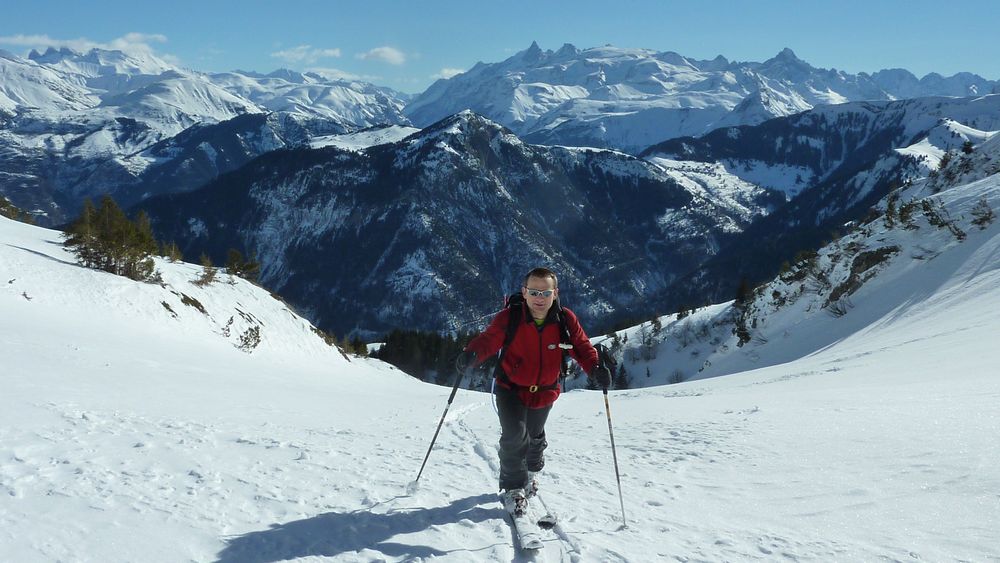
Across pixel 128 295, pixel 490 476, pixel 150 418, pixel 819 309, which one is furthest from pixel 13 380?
pixel 819 309

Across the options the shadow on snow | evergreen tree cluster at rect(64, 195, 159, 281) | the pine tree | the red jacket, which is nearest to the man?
the red jacket

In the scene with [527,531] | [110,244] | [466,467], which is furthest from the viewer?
[110,244]

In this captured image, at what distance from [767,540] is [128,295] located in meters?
31.5

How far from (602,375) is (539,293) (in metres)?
1.48

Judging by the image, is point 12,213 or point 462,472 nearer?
point 462,472

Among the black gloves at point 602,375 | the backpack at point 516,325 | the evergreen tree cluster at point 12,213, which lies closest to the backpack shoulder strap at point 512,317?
the backpack at point 516,325

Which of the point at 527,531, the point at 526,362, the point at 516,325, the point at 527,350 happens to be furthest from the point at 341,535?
the point at 516,325

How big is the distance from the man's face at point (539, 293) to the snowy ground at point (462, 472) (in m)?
2.55

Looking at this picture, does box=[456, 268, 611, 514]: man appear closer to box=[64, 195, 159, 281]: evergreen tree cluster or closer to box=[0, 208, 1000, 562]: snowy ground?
box=[0, 208, 1000, 562]: snowy ground

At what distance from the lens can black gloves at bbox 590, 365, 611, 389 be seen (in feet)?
23.2

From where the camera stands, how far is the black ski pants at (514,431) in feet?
22.3

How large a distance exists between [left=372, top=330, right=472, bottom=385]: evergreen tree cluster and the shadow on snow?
95.3m

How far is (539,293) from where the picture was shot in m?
6.47

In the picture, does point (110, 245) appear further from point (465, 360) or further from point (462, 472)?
point (465, 360)
